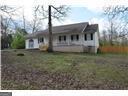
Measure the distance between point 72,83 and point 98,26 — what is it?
1244 mm

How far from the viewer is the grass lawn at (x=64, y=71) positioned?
180 inches

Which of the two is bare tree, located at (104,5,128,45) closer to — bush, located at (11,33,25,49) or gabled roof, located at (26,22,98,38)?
gabled roof, located at (26,22,98,38)

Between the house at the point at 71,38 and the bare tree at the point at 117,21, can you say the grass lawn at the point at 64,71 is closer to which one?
the house at the point at 71,38

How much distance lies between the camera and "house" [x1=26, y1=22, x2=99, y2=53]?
19.1ft

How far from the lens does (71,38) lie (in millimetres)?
6965

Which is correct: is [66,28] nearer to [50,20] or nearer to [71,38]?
[50,20]

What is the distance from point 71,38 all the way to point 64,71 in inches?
78.6

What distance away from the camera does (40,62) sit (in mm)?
5422

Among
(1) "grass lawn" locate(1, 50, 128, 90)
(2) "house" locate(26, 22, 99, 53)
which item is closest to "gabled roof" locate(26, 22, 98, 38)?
(2) "house" locate(26, 22, 99, 53)

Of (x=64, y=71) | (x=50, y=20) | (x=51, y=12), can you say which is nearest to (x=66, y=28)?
(x=50, y=20)

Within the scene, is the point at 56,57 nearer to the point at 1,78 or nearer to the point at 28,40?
the point at 28,40

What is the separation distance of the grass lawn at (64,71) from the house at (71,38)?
18 cm

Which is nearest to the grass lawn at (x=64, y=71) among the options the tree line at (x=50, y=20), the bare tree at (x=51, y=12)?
the tree line at (x=50, y=20)

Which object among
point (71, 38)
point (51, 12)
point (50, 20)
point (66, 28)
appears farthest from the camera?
point (71, 38)
